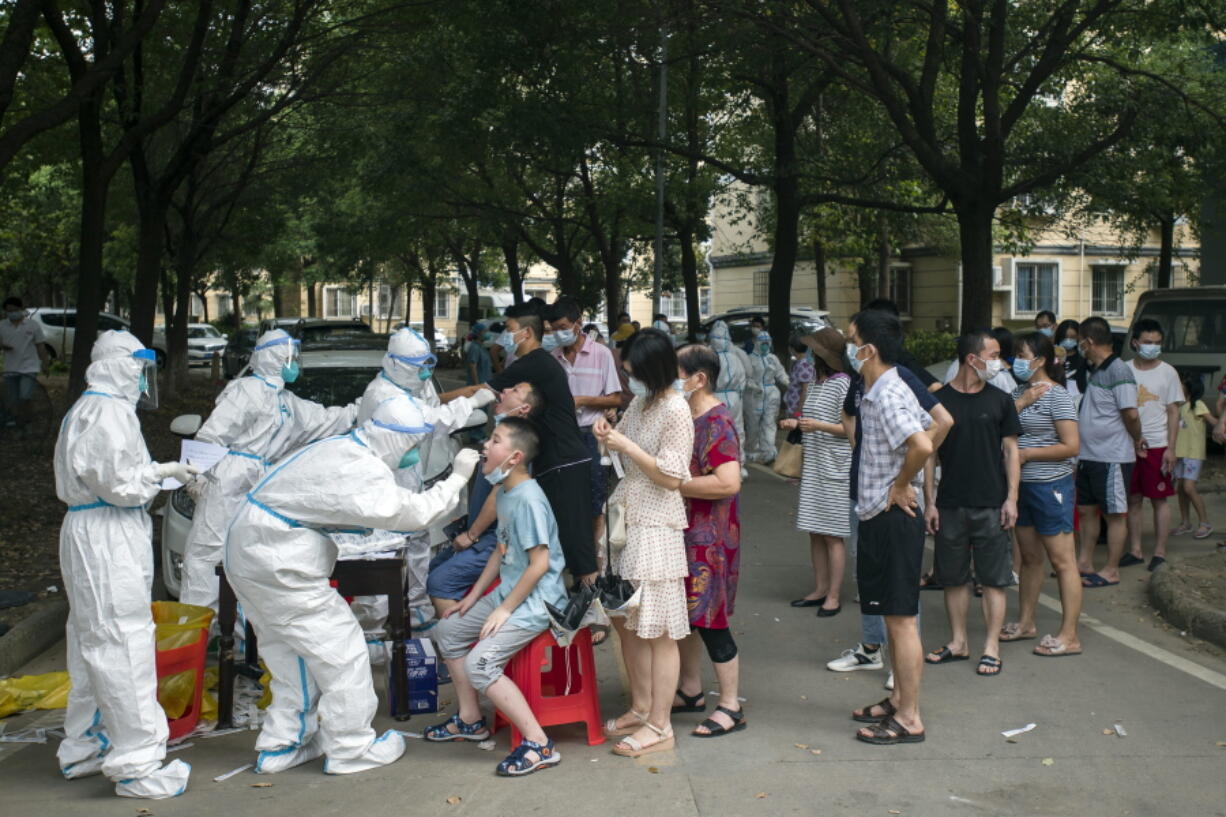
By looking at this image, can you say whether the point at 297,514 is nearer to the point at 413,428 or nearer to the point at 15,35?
the point at 413,428

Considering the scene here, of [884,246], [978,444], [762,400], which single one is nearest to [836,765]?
[978,444]

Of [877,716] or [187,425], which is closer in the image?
[877,716]

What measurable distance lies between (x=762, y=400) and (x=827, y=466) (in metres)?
7.18

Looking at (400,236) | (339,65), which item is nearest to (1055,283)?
(400,236)

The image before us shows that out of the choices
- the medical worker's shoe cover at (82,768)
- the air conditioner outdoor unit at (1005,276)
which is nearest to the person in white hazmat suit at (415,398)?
the medical worker's shoe cover at (82,768)

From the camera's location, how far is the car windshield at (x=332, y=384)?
9898 millimetres

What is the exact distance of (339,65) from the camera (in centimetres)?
1878

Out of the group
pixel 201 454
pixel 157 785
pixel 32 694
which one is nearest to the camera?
pixel 157 785

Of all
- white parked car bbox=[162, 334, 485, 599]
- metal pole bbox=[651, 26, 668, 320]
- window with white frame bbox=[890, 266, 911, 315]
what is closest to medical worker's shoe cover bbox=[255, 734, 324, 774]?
white parked car bbox=[162, 334, 485, 599]

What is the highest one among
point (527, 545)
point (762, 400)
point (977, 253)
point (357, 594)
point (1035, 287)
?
point (1035, 287)

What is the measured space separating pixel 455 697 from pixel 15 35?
6.00m

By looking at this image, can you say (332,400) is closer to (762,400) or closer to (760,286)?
(762,400)

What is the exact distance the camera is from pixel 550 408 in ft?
21.5

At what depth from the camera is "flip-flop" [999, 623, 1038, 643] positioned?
7199 mm
